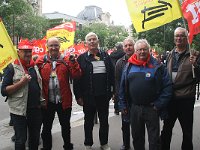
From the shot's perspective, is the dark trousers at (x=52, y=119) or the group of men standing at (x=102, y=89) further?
Result: the dark trousers at (x=52, y=119)

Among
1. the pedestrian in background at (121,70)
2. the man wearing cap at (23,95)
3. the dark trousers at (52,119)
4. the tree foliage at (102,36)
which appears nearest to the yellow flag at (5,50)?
the man wearing cap at (23,95)

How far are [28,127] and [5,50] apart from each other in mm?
1183

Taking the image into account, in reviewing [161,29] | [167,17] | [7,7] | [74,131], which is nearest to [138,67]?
[167,17]

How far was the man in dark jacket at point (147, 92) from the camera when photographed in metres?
4.74

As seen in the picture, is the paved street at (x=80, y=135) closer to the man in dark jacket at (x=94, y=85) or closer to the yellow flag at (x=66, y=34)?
the man in dark jacket at (x=94, y=85)

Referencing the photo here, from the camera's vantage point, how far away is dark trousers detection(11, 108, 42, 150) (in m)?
4.77

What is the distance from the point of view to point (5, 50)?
4.68 meters

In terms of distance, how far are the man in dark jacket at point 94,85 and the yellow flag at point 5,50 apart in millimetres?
1541

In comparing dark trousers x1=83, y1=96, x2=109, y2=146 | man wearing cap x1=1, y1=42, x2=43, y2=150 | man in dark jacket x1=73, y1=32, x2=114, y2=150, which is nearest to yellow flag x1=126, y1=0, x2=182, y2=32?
man in dark jacket x1=73, y1=32, x2=114, y2=150

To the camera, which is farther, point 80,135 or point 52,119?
point 80,135

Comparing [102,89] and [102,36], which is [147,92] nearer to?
[102,89]

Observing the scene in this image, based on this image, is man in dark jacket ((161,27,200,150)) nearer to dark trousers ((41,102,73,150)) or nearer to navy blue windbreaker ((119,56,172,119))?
navy blue windbreaker ((119,56,172,119))

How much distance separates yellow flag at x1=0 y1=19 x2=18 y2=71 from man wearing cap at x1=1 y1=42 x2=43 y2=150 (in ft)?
0.36

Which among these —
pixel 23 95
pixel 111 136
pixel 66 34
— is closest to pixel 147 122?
pixel 23 95
